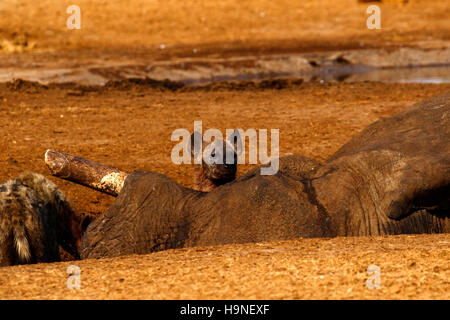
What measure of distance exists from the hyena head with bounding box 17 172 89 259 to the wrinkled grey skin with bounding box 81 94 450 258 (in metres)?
0.46

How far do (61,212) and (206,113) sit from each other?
3654mm

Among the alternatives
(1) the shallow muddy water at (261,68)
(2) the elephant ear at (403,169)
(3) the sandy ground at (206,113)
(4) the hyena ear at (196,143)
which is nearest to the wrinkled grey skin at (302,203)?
(2) the elephant ear at (403,169)

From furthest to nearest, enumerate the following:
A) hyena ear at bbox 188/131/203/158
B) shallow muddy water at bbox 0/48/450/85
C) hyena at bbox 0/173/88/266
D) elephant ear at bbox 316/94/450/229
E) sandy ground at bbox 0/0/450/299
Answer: shallow muddy water at bbox 0/48/450/85, hyena ear at bbox 188/131/203/158, hyena at bbox 0/173/88/266, elephant ear at bbox 316/94/450/229, sandy ground at bbox 0/0/450/299

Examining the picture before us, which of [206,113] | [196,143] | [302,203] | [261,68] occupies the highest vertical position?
[261,68]

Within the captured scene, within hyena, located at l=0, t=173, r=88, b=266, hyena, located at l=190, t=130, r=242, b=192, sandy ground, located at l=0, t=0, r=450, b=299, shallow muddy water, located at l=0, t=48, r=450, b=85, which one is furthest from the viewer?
shallow muddy water, located at l=0, t=48, r=450, b=85

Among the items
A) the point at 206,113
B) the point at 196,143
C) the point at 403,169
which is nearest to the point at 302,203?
the point at 403,169

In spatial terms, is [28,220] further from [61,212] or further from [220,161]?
[220,161]

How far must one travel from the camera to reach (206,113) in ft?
27.0

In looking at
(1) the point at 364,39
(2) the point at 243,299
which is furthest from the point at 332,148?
(1) the point at 364,39

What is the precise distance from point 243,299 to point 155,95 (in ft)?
21.5

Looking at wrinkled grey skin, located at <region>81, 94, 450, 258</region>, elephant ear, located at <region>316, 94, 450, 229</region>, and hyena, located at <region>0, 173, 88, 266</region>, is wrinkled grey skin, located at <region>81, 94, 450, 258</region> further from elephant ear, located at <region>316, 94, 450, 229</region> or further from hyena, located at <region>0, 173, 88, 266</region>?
hyena, located at <region>0, 173, 88, 266</region>

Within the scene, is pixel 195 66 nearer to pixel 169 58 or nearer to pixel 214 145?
pixel 169 58

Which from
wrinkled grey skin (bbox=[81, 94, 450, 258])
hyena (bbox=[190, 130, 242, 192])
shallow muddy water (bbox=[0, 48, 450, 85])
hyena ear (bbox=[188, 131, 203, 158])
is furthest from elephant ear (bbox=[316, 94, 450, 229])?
shallow muddy water (bbox=[0, 48, 450, 85])

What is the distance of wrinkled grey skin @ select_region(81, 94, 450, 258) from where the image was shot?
408 cm
